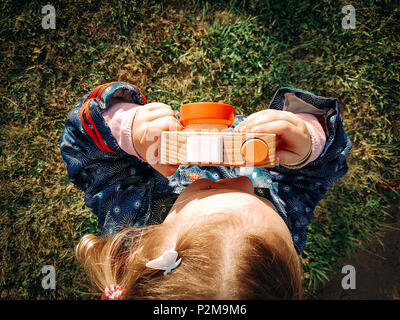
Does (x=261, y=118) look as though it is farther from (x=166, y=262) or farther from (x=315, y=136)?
(x=166, y=262)

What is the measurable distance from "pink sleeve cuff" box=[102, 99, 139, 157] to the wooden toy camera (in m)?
0.22

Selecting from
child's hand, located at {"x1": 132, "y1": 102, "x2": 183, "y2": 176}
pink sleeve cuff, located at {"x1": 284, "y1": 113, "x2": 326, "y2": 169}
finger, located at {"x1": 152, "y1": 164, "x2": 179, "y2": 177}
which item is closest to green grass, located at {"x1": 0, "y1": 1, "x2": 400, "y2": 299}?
pink sleeve cuff, located at {"x1": 284, "y1": 113, "x2": 326, "y2": 169}

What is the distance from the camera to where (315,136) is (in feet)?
2.77

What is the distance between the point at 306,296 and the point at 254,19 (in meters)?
1.15

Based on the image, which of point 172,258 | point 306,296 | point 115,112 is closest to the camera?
point 172,258

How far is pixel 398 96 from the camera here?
1.40 meters

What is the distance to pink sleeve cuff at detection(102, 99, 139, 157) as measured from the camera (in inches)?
32.6

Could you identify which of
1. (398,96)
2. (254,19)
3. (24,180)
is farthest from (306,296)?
(24,180)

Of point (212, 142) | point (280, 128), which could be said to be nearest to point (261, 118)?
point (280, 128)

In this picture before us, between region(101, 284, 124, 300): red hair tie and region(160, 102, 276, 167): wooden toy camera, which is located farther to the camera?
region(101, 284, 124, 300): red hair tie

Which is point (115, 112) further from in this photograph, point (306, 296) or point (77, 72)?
point (306, 296)

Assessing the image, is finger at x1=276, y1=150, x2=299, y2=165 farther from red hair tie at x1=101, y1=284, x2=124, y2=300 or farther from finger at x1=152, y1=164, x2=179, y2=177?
red hair tie at x1=101, y1=284, x2=124, y2=300

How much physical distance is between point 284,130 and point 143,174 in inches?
18.8

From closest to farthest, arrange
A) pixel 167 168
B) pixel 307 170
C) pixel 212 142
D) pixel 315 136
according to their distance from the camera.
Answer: pixel 212 142
pixel 167 168
pixel 315 136
pixel 307 170
